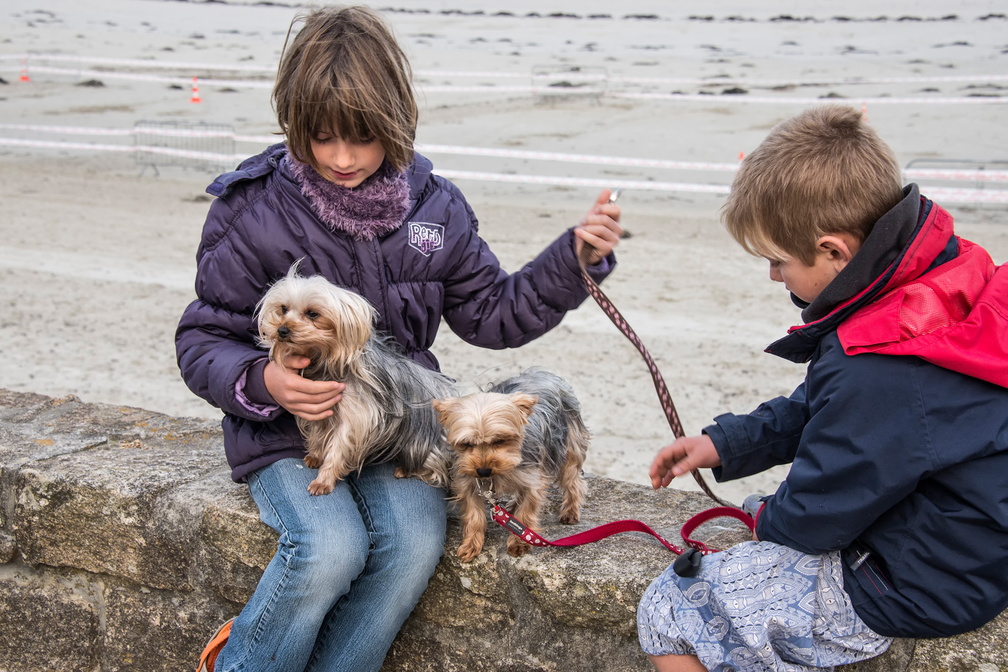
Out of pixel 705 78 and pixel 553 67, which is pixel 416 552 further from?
pixel 553 67

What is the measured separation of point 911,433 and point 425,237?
1545mm

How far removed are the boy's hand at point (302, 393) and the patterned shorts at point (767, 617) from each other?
1.04 m

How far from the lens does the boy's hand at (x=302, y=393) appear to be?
2.70m

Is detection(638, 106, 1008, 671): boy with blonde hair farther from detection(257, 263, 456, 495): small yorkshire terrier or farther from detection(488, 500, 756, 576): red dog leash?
detection(257, 263, 456, 495): small yorkshire terrier

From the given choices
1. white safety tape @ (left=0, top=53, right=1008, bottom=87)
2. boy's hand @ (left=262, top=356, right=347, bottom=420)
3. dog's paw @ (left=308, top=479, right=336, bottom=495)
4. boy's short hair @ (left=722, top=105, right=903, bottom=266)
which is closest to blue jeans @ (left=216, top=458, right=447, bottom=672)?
dog's paw @ (left=308, top=479, right=336, bottom=495)

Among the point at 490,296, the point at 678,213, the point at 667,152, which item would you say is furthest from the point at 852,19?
the point at 490,296

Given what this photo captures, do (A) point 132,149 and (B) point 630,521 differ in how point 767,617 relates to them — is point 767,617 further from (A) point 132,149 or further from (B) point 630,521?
(A) point 132,149

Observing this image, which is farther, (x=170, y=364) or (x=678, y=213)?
(x=678, y=213)

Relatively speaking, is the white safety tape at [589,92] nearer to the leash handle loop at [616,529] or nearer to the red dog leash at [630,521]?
the red dog leash at [630,521]

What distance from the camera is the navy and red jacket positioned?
78.3 inches

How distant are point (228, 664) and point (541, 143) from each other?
42.1ft

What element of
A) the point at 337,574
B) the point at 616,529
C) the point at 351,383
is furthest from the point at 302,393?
the point at 616,529

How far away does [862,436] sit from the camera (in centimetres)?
201

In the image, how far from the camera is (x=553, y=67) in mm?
21203
